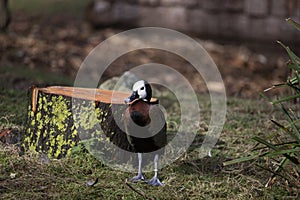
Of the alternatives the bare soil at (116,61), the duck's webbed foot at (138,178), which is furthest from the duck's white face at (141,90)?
the bare soil at (116,61)

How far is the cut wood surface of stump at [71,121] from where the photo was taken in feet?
12.1

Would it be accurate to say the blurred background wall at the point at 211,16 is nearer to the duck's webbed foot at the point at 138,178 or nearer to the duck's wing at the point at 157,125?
the duck's wing at the point at 157,125

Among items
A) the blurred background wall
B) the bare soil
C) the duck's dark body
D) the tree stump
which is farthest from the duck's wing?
the blurred background wall

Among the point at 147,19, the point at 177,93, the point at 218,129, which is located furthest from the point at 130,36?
the point at 218,129

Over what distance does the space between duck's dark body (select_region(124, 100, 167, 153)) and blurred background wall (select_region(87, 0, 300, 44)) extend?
18.7ft

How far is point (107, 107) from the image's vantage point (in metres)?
3.69

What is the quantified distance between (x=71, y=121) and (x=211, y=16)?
19.1ft

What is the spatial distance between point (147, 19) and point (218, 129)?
5118 mm

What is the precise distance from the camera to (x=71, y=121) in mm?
3756

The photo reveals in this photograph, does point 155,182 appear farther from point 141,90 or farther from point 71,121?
point 71,121

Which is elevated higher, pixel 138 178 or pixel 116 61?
pixel 116 61

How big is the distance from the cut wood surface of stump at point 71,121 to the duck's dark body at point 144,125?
0.68ft

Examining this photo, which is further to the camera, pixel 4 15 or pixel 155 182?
pixel 4 15

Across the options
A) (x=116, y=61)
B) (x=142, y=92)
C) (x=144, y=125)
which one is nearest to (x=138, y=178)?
(x=144, y=125)
